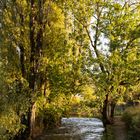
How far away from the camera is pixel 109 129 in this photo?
31.2 meters

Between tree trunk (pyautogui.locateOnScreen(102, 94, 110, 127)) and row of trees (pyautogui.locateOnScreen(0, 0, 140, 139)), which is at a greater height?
row of trees (pyautogui.locateOnScreen(0, 0, 140, 139))

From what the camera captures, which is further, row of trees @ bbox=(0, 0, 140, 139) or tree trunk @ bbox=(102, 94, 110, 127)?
tree trunk @ bbox=(102, 94, 110, 127)

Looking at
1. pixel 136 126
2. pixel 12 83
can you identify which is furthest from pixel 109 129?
pixel 12 83

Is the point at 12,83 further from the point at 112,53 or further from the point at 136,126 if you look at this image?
the point at 112,53

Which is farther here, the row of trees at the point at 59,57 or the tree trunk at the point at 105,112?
the tree trunk at the point at 105,112

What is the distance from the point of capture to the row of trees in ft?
→ 78.8

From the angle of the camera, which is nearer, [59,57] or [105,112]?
[59,57]

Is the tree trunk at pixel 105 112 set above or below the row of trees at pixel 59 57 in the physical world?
below

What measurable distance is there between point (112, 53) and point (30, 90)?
8256mm

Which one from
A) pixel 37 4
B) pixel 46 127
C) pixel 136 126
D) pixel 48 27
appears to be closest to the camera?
pixel 136 126

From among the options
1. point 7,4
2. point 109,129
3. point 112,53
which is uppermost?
point 7,4

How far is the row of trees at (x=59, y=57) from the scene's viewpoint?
→ 24.0 m

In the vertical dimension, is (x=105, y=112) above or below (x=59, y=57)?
below

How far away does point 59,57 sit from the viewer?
28016 millimetres
